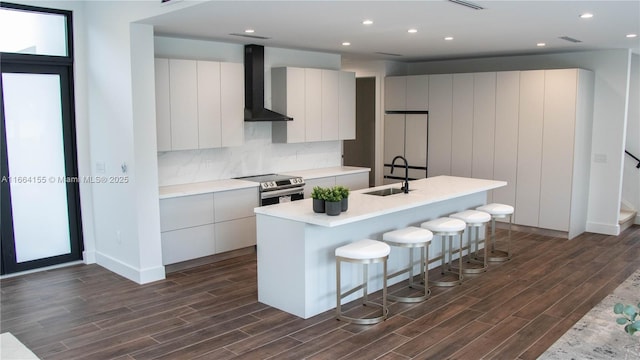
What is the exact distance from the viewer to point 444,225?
17.1ft

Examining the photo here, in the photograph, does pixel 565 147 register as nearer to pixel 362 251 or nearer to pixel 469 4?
pixel 469 4

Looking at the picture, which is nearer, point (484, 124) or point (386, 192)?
point (386, 192)

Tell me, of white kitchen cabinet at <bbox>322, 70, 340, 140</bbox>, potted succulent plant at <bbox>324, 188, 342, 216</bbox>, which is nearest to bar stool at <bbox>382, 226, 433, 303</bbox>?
potted succulent plant at <bbox>324, 188, 342, 216</bbox>

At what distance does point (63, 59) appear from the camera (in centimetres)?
582

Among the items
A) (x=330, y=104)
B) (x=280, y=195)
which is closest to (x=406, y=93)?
(x=330, y=104)

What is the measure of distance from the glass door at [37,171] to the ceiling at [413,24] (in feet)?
4.68

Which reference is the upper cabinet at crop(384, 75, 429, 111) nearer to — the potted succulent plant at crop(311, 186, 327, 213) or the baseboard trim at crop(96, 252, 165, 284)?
A: the potted succulent plant at crop(311, 186, 327, 213)

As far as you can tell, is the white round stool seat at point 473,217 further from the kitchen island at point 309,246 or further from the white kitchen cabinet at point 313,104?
the white kitchen cabinet at point 313,104

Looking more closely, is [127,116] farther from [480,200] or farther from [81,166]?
[480,200]

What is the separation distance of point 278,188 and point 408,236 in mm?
2243

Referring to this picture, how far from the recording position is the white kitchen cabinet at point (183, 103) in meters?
5.86

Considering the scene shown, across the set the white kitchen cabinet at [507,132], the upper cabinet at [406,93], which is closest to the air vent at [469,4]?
the white kitchen cabinet at [507,132]

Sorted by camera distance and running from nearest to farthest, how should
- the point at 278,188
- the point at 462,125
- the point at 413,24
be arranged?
the point at 413,24 < the point at 278,188 < the point at 462,125

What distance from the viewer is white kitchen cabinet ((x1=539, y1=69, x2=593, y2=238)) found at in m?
7.06
